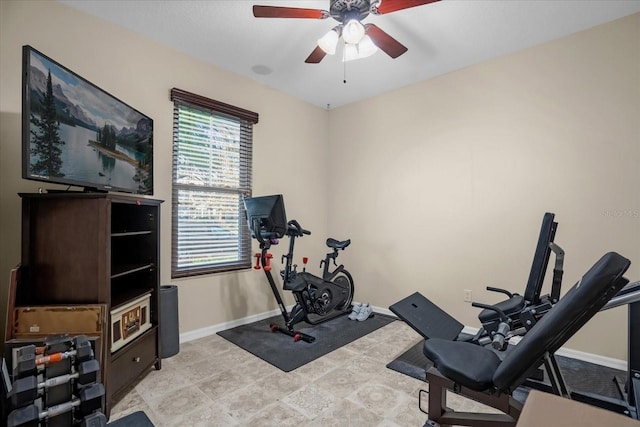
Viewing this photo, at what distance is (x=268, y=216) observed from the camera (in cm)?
294

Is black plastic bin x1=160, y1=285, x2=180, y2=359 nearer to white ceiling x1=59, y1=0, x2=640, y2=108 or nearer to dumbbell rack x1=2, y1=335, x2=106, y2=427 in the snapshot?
dumbbell rack x1=2, y1=335, x2=106, y2=427

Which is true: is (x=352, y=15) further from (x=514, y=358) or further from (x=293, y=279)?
(x=293, y=279)

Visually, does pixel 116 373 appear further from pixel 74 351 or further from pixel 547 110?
pixel 547 110

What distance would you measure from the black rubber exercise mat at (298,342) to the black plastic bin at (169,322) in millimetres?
541

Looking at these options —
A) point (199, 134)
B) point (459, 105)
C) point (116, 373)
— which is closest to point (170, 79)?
point (199, 134)

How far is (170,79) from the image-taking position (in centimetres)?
300

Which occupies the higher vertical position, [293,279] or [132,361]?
[293,279]

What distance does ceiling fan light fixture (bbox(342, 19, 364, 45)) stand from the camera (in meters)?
2.02

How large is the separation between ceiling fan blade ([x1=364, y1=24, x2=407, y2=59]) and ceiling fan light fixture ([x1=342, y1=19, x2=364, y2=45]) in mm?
116

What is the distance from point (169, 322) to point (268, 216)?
1266 mm

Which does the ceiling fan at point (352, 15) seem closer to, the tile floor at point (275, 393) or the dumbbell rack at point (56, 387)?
the dumbbell rack at point (56, 387)

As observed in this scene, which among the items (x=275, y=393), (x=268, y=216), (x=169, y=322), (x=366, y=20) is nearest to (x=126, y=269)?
(x=169, y=322)

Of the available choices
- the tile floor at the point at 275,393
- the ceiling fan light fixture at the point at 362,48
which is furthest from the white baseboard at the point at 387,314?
the ceiling fan light fixture at the point at 362,48

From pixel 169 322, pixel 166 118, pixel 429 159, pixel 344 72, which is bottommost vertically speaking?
pixel 169 322
